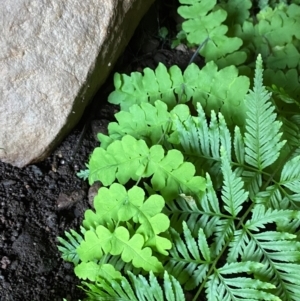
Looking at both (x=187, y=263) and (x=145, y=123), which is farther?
(x=145, y=123)

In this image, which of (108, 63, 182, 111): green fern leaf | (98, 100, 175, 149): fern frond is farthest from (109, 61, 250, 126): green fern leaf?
(98, 100, 175, 149): fern frond

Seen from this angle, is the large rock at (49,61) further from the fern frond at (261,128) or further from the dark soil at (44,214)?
the fern frond at (261,128)

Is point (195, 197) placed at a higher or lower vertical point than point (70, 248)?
higher

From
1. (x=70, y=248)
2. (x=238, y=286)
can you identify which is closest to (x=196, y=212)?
(x=238, y=286)

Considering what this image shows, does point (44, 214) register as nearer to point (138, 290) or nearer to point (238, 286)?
point (138, 290)

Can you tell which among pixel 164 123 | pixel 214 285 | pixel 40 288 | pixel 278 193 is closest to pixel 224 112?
pixel 164 123

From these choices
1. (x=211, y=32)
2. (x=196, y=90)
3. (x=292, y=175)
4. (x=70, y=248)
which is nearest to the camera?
(x=292, y=175)

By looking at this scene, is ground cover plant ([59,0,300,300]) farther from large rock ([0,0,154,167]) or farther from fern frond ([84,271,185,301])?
large rock ([0,0,154,167])

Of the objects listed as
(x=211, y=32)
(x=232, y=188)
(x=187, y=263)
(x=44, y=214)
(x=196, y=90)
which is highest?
(x=211, y=32)
